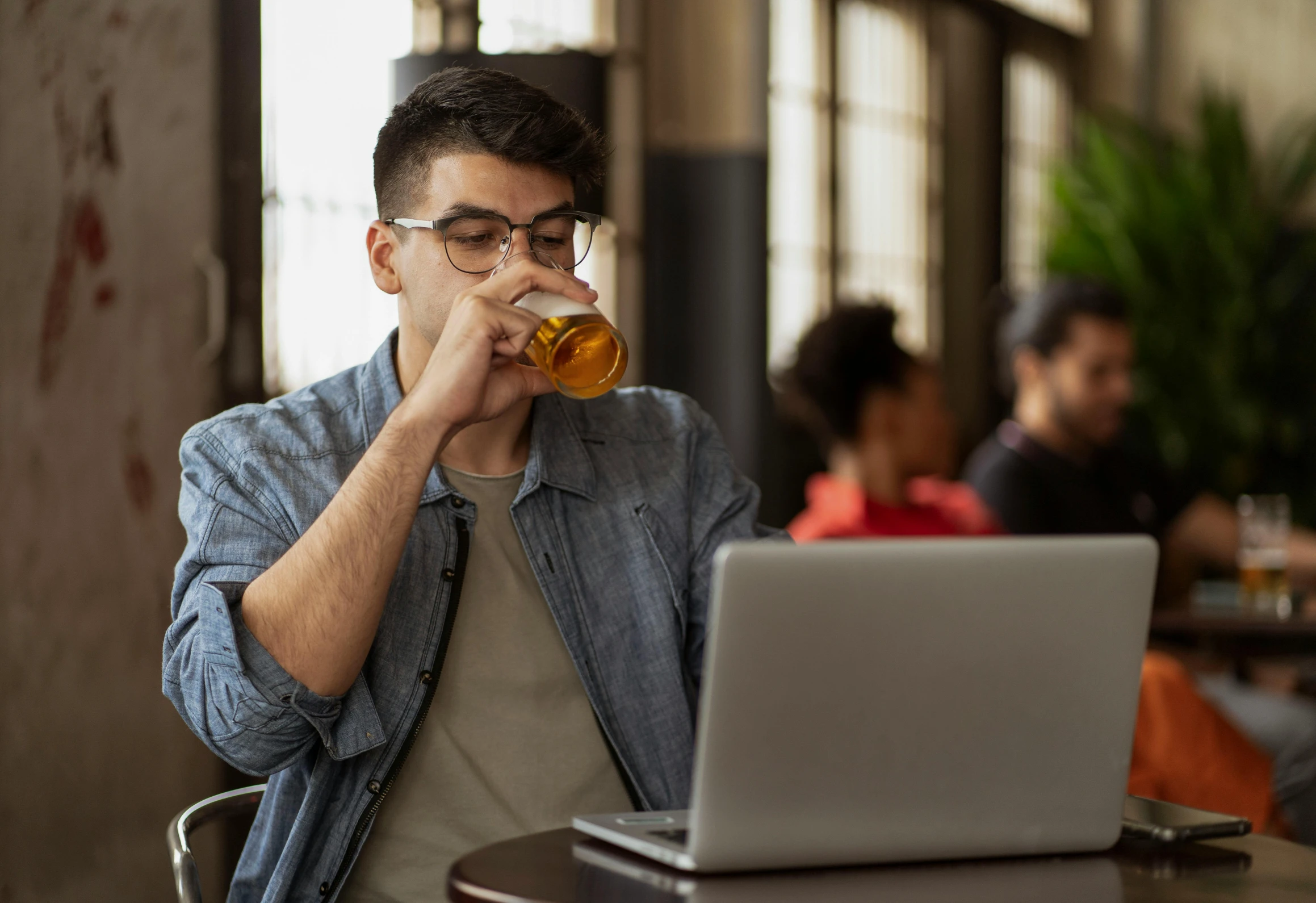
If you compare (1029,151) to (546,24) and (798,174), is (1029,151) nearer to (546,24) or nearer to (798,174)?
(798,174)

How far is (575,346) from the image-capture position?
1271mm

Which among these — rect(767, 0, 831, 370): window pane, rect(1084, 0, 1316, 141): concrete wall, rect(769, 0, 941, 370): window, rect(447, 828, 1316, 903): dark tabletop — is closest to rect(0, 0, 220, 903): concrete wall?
rect(447, 828, 1316, 903): dark tabletop

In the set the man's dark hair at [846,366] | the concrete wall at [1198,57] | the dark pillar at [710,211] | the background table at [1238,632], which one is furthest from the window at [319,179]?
the concrete wall at [1198,57]

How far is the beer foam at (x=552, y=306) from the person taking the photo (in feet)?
4.10

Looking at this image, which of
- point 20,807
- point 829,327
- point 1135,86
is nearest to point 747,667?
point 20,807

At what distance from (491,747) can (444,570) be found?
0.61ft

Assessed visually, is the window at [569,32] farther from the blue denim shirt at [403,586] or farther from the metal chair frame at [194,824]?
the metal chair frame at [194,824]

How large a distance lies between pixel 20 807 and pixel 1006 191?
509cm

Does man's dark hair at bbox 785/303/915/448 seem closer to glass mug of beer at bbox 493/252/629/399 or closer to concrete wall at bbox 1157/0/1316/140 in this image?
glass mug of beer at bbox 493/252/629/399

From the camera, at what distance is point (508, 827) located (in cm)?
137

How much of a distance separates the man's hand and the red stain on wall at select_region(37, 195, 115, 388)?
1259 millimetres

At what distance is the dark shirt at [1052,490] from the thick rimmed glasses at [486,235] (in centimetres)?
193

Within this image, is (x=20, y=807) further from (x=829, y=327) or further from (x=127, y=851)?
(x=829, y=327)

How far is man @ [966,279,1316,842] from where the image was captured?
3125mm
